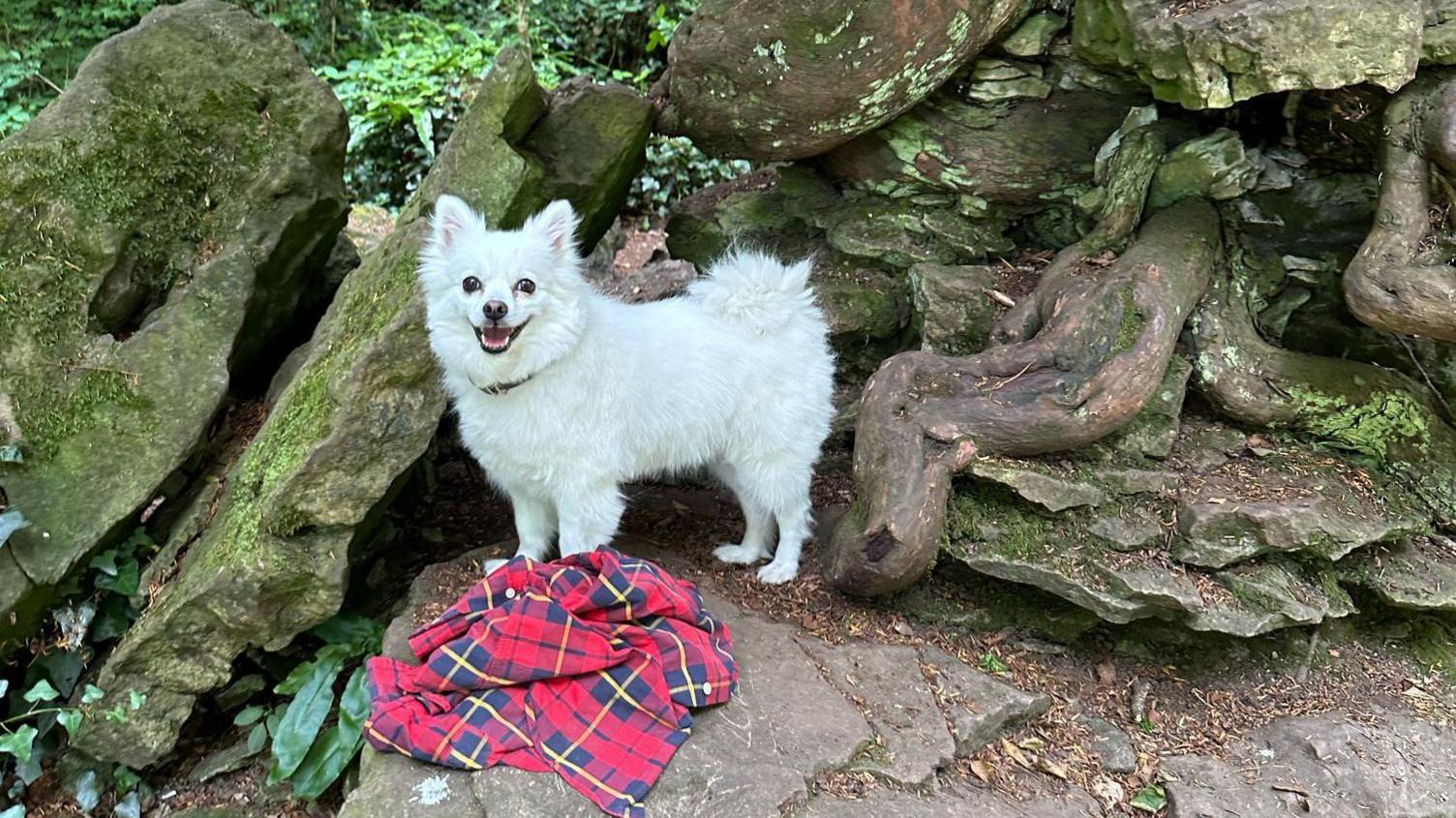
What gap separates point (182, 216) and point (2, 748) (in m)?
2.91

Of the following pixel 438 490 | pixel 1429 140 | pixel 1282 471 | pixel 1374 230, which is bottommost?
pixel 438 490

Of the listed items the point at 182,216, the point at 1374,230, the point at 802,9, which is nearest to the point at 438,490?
the point at 182,216

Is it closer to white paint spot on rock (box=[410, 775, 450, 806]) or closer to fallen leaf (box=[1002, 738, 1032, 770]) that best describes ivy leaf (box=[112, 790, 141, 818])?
white paint spot on rock (box=[410, 775, 450, 806])

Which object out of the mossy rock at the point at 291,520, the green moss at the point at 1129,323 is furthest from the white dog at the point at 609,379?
the green moss at the point at 1129,323

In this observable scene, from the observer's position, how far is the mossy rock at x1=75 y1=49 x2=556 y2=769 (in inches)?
171

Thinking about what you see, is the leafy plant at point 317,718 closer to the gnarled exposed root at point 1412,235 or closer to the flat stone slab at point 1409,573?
the flat stone slab at point 1409,573

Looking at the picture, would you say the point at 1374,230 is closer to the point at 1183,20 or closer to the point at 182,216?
the point at 1183,20

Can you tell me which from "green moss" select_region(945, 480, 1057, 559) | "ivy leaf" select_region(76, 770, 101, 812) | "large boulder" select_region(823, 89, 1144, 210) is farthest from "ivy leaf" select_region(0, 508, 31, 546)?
"large boulder" select_region(823, 89, 1144, 210)

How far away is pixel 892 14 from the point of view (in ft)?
16.3

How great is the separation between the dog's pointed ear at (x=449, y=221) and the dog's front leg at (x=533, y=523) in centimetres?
136

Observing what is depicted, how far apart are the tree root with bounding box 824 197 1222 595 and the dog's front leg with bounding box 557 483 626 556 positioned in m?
1.18

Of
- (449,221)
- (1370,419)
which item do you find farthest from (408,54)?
(1370,419)

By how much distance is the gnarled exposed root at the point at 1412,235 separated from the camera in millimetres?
4160

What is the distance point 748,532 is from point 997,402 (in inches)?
63.5
